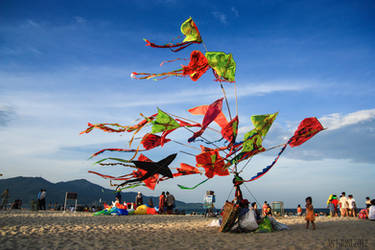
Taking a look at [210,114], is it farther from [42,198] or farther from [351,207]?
[42,198]

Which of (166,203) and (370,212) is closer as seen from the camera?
(370,212)

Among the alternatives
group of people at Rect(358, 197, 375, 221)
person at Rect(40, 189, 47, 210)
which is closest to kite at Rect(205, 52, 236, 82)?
group of people at Rect(358, 197, 375, 221)

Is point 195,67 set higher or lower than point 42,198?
higher

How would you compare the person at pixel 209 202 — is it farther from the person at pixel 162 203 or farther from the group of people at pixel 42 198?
the group of people at pixel 42 198

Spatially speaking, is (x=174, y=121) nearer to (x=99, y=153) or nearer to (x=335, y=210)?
(x=99, y=153)

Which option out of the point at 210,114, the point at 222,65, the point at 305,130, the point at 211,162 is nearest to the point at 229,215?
the point at 211,162

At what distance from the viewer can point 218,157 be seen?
704 centimetres

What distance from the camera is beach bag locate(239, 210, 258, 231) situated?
7.44 metres

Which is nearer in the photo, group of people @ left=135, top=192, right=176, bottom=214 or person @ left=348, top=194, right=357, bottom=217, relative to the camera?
person @ left=348, top=194, right=357, bottom=217

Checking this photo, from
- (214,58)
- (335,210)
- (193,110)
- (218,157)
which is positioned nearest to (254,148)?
(218,157)

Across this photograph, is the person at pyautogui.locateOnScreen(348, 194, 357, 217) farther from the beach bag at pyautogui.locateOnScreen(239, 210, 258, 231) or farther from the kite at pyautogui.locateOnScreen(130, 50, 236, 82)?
the kite at pyautogui.locateOnScreen(130, 50, 236, 82)

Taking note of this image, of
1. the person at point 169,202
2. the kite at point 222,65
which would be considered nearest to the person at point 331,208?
the person at point 169,202

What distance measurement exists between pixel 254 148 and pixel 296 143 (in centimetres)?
109

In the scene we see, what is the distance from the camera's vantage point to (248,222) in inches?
293
